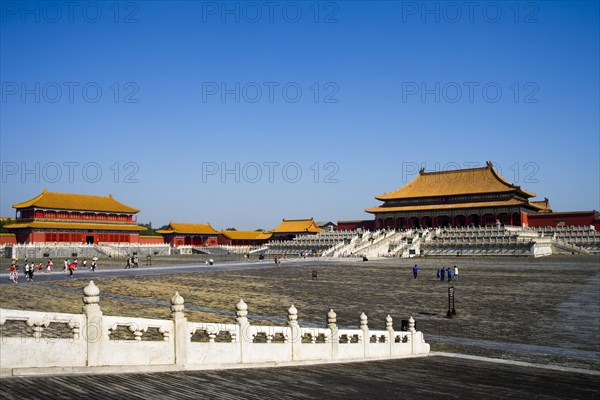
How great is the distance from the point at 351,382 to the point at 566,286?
25424 mm

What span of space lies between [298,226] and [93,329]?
90.0m

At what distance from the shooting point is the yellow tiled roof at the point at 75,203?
7238 cm

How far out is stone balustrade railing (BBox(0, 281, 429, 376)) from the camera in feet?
26.0

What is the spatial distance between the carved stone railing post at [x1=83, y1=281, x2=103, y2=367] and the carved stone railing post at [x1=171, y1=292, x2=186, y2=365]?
4.31ft

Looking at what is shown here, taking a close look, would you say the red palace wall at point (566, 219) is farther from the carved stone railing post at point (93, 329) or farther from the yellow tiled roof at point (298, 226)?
the carved stone railing post at point (93, 329)

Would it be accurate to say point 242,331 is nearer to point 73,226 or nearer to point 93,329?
point 93,329

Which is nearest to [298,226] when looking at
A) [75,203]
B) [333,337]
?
[75,203]

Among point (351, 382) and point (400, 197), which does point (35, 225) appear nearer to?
point (400, 197)

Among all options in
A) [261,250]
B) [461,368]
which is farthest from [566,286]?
[261,250]

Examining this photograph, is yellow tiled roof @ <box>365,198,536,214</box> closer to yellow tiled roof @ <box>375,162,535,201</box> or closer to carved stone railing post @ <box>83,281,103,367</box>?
yellow tiled roof @ <box>375,162,535,201</box>

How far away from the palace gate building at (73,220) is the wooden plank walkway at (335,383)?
67.3 m

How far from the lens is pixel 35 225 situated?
68125 millimetres

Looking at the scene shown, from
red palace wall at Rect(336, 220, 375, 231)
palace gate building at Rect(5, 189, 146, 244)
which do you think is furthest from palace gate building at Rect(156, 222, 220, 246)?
red palace wall at Rect(336, 220, 375, 231)

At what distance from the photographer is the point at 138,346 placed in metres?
9.05
